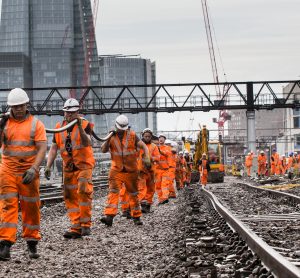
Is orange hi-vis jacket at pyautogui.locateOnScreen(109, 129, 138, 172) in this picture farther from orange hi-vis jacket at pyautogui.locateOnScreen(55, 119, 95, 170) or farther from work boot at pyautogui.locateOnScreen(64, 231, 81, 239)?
work boot at pyautogui.locateOnScreen(64, 231, 81, 239)

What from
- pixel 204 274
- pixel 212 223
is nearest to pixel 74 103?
pixel 212 223

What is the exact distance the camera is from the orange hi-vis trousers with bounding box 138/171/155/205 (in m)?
16.2

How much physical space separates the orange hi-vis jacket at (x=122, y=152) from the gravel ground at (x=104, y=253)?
973 millimetres

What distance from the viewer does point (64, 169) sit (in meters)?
10.6

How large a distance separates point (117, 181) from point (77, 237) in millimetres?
2124

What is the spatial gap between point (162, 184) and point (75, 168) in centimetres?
916

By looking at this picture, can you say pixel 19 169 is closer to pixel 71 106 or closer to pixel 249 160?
pixel 71 106

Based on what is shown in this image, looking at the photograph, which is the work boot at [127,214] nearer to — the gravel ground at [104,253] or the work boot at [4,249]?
the gravel ground at [104,253]

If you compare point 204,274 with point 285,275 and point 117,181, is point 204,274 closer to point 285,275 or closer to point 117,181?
Answer: point 285,275

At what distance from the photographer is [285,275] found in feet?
17.7

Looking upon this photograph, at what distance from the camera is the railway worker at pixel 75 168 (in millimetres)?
10461

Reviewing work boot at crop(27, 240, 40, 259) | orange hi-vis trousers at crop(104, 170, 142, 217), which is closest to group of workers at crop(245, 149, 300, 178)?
orange hi-vis trousers at crop(104, 170, 142, 217)

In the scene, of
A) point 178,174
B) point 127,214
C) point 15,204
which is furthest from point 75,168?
point 178,174

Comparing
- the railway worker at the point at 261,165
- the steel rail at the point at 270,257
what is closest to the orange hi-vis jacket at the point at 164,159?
the steel rail at the point at 270,257
